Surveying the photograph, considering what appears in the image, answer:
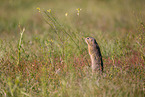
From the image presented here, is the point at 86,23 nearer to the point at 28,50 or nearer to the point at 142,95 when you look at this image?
the point at 28,50

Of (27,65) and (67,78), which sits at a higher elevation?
(27,65)

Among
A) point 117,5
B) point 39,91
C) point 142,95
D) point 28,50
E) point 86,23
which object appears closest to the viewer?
point 142,95

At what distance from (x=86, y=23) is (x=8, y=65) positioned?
19.2ft

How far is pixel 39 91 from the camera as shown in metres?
3.37

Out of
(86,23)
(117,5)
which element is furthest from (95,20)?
(117,5)

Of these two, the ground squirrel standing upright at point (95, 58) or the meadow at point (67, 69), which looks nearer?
the meadow at point (67, 69)

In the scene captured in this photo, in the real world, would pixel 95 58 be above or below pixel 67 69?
above

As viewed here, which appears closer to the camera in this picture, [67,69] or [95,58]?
[95,58]

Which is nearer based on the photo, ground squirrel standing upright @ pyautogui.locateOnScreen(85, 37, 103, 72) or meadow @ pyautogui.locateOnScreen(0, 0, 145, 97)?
meadow @ pyautogui.locateOnScreen(0, 0, 145, 97)

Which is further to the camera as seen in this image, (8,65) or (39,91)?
(8,65)

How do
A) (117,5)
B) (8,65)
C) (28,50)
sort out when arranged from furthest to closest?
(117,5), (28,50), (8,65)

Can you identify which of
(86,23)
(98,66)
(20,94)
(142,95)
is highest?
(86,23)

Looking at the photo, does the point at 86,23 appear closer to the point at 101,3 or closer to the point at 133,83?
the point at 101,3

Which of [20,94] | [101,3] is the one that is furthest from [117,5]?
[20,94]
